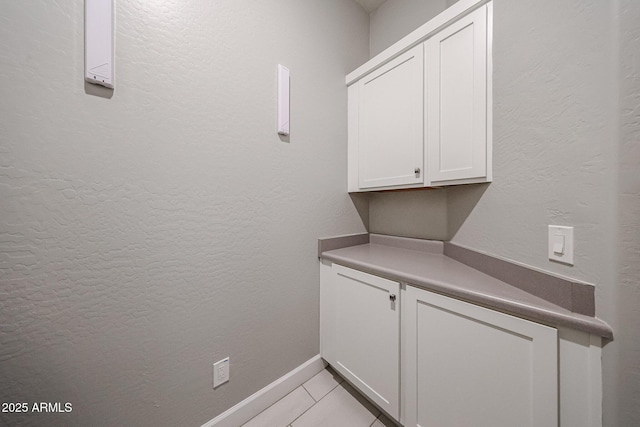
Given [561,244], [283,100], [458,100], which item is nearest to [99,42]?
[283,100]

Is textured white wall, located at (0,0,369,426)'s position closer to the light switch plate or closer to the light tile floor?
the light tile floor

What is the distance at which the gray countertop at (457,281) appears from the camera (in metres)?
0.61

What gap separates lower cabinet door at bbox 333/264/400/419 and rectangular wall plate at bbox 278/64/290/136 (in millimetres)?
893

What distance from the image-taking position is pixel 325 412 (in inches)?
45.7

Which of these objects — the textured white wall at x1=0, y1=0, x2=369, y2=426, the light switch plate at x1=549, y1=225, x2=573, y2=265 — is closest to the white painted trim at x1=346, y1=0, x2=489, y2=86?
the textured white wall at x1=0, y1=0, x2=369, y2=426

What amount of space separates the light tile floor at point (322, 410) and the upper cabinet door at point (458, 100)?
1.31 meters

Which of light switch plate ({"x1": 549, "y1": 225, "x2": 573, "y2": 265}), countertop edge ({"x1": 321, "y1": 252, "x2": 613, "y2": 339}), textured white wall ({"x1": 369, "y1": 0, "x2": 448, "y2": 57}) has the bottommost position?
countertop edge ({"x1": 321, "y1": 252, "x2": 613, "y2": 339})

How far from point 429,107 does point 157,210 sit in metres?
1.43

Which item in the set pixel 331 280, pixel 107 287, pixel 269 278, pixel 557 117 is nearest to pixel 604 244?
pixel 557 117

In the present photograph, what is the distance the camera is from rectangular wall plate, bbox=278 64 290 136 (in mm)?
1235

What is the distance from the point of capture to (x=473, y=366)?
0.78 m

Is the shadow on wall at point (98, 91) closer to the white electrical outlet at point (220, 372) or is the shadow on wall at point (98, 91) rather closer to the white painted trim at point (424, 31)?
the white electrical outlet at point (220, 372)

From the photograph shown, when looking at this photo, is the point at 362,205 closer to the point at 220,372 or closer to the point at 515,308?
the point at 515,308

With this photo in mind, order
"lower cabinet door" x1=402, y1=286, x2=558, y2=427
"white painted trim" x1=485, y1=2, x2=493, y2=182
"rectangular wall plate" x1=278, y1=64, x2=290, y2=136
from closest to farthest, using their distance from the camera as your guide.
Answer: "lower cabinet door" x1=402, y1=286, x2=558, y2=427 → "white painted trim" x1=485, y1=2, x2=493, y2=182 → "rectangular wall plate" x1=278, y1=64, x2=290, y2=136
